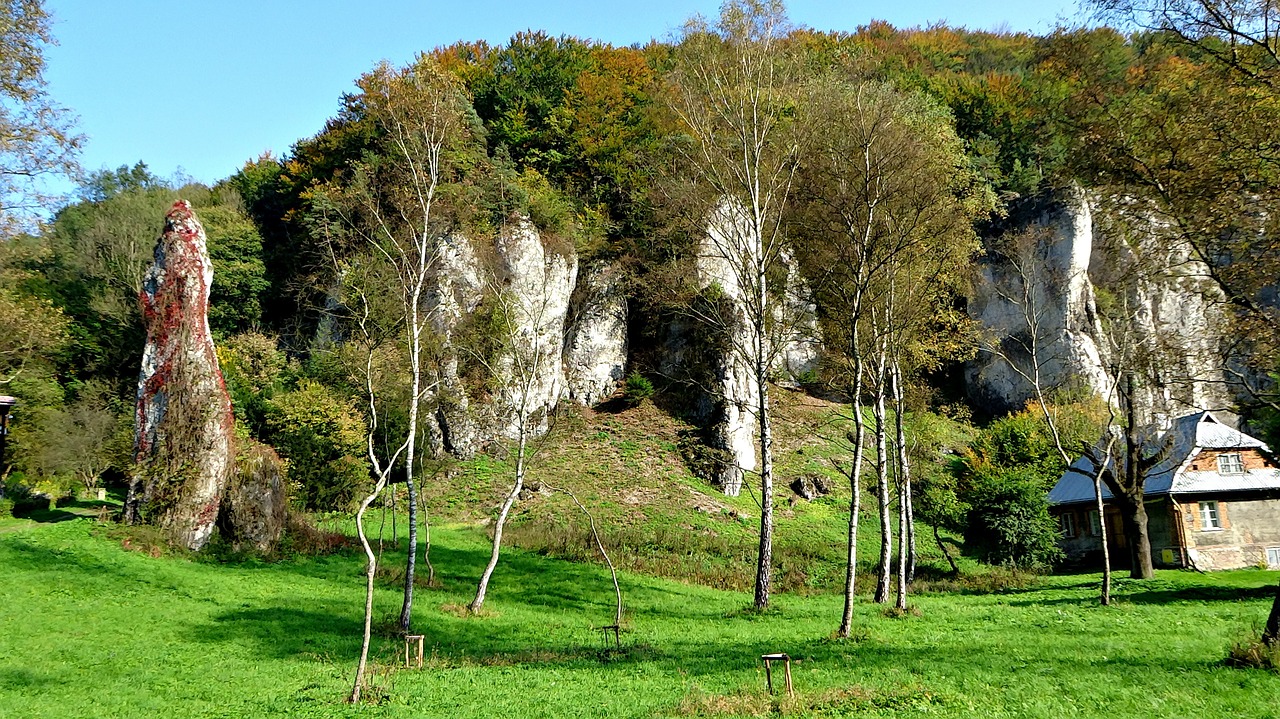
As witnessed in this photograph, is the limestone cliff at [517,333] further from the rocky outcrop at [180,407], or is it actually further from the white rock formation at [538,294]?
the rocky outcrop at [180,407]

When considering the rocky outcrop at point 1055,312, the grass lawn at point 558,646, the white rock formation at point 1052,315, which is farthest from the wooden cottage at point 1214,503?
the white rock formation at point 1052,315

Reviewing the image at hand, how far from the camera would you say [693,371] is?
38562mm

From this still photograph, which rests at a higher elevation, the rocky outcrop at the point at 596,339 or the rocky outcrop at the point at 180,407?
the rocky outcrop at the point at 596,339

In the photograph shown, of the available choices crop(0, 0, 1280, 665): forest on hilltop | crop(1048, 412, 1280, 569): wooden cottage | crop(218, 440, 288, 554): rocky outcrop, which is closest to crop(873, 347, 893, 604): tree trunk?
crop(0, 0, 1280, 665): forest on hilltop

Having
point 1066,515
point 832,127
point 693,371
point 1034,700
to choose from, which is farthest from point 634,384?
Answer: point 1034,700

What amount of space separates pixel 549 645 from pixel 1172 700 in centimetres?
1138

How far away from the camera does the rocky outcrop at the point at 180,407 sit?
21797 millimetres

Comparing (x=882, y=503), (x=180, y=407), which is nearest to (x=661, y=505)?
(x=882, y=503)

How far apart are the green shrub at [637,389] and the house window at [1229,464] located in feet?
84.8

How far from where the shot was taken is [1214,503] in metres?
30.4

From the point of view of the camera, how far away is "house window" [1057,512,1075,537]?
35.3 metres

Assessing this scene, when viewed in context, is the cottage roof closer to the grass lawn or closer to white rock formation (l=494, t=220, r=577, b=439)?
the grass lawn

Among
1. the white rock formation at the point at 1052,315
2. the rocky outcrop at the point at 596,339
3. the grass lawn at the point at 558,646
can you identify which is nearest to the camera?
the grass lawn at the point at 558,646

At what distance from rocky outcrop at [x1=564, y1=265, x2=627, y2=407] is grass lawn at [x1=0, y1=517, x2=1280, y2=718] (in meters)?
16.9
